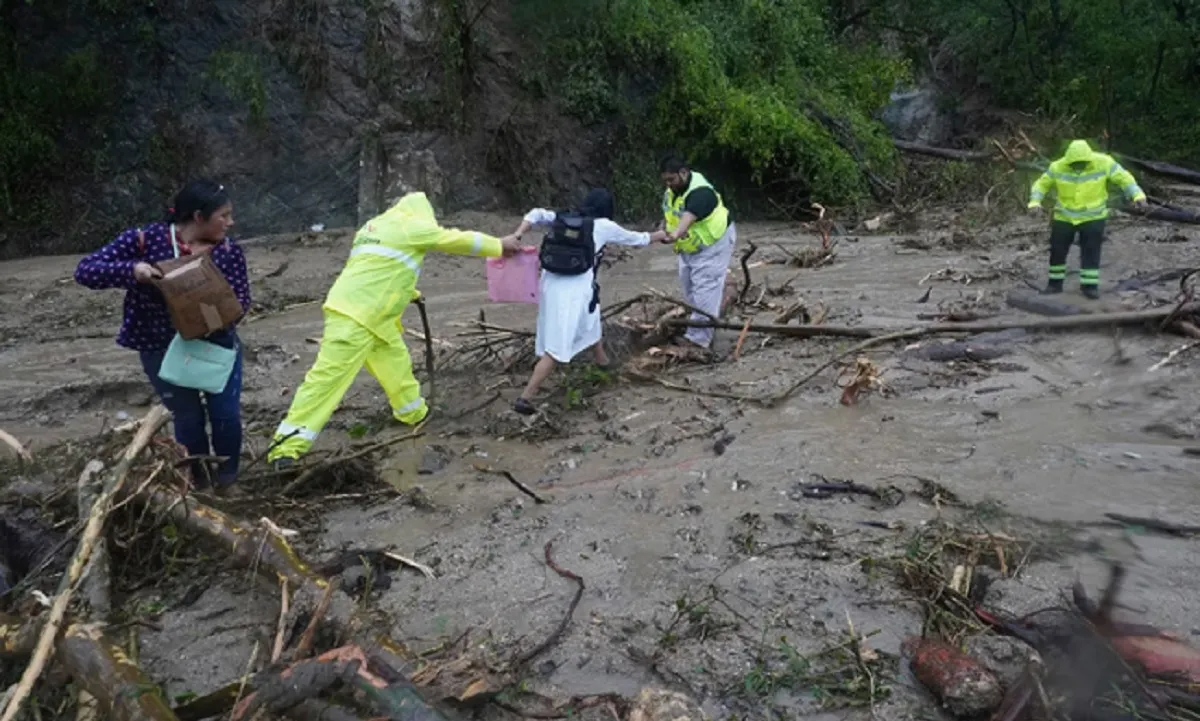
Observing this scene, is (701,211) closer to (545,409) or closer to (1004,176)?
(545,409)

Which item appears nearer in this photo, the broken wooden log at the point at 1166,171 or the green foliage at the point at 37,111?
A: the green foliage at the point at 37,111

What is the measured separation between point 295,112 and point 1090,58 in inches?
775

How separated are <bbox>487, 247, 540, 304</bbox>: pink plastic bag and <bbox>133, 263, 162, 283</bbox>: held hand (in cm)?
264

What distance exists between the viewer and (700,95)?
53.6 ft

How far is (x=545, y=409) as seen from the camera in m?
6.68

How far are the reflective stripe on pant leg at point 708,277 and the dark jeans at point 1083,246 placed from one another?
319cm

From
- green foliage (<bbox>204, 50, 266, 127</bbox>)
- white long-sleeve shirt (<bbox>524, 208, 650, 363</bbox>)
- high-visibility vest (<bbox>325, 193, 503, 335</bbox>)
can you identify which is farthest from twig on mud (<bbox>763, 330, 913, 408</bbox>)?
green foliage (<bbox>204, 50, 266, 127</bbox>)

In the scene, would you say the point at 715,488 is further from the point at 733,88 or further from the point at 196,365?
the point at 733,88

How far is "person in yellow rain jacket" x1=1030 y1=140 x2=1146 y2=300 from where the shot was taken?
8750 millimetres

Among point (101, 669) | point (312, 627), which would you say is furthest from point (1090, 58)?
point (101, 669)

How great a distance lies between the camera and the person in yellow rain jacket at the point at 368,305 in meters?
5.67

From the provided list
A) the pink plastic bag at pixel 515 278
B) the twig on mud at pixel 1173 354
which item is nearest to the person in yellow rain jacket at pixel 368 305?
the pink plastic bag at pixel 515 278

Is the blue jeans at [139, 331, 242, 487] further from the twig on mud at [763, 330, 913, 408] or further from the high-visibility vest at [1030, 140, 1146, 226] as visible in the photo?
the high-visibility vest at [1030, 140, 1146, 226]

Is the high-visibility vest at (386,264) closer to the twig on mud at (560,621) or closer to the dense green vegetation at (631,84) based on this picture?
the twig on mud at (560,621)
